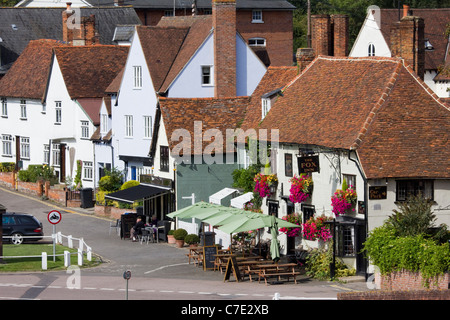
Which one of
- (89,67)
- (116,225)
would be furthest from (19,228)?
(89,67)

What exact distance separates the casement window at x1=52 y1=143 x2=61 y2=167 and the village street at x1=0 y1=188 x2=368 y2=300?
2059 cm

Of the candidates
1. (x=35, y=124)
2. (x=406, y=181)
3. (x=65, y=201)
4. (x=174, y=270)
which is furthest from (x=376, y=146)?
(x=35, y=124)

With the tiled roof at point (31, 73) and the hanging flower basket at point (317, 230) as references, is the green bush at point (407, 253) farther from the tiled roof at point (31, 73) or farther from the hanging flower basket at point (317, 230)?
the tiled roof at point (31, 73)

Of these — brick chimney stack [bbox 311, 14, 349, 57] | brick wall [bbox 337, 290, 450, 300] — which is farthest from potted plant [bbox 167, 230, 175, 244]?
brick wall [bbox 337, 290, 450, 300]

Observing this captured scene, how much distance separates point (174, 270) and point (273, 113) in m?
9.47

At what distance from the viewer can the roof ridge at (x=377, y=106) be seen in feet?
123

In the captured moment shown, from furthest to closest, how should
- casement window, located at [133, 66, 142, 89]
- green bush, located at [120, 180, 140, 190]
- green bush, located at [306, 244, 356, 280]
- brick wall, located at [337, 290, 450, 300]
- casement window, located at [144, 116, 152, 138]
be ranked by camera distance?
casement window, located at [133, 66, 142, 89] < casement window, located at [144, 116, 152, 138] < green bush, located at [120, 180, 140, 190] < green bush, located at [306, 244, 356, 280] < brick wall, located at [337, 290, 450, 300]

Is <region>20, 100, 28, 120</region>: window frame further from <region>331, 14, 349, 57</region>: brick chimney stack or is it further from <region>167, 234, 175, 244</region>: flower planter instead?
<region>331, 14, 349, 57</region>: brick chimney stack

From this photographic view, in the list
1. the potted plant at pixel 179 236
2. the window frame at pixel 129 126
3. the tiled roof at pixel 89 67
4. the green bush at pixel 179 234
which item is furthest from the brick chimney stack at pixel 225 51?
the tiled roof at pixel 89 67

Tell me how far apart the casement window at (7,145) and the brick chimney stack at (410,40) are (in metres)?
37.0

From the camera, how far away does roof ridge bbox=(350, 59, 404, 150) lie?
123 feet

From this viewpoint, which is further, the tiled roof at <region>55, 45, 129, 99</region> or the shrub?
the tiled roof at <region>55, 45, 129, 99</region>

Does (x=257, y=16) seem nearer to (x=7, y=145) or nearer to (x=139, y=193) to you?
(x=7, y=145)

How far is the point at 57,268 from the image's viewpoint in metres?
39.2
